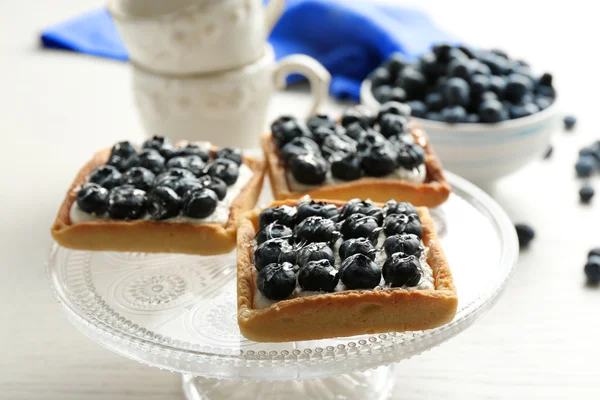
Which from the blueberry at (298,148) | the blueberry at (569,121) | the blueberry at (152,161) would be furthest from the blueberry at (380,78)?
the blueberry at (152,161)

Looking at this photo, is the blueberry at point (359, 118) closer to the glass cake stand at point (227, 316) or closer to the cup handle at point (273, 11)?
the glass cake stand at point (227, 316)

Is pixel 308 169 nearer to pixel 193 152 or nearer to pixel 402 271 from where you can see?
pixel 193 152

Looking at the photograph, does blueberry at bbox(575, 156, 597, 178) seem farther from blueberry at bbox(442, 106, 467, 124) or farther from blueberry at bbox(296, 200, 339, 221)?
blueberry at bbox(296, 200, 339, 221)

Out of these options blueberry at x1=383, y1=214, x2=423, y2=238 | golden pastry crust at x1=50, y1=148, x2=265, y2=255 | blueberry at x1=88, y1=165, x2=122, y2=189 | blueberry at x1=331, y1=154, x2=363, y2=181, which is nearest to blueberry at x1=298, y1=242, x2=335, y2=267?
blueberry at x1=383, y1=214, x2=423, y2=238

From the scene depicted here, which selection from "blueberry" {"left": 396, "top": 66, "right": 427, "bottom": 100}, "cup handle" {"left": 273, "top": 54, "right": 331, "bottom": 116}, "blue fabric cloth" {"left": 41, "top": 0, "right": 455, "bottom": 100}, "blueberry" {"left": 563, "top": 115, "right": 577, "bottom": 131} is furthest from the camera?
"blue fabric cloth" {"left": 41, "top": 0, "right": 455, "bottom": 100}

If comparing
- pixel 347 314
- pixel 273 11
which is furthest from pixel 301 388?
pixel 273 11

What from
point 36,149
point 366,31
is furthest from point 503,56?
point 36,149

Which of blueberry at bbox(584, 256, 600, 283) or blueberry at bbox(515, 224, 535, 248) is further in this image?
blueberry at bbox(515, 224, 535, 248)
